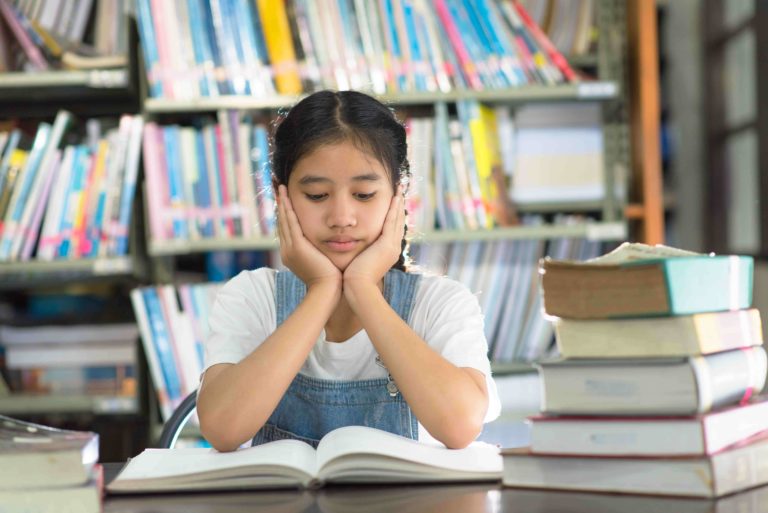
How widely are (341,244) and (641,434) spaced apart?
659 millimetres

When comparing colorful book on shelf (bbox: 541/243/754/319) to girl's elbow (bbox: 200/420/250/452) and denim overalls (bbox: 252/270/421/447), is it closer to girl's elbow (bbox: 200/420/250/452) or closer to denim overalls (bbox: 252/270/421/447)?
girl's elbow (bbox: 200/420/250/452)

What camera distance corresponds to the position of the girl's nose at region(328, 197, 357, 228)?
1.36 metres

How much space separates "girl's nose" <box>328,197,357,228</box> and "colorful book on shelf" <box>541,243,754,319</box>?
1.77 ft

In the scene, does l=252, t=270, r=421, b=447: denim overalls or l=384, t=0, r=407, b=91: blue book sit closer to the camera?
l=252, t=270, r=421, b=447: denim overalls

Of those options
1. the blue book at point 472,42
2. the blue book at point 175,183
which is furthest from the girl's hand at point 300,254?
the blue book at point 472,42

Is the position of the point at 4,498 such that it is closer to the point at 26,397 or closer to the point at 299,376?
the point at 299,376

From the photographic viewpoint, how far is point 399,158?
1.58 metres

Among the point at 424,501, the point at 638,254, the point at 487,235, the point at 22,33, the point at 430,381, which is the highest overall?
the point at 22,33

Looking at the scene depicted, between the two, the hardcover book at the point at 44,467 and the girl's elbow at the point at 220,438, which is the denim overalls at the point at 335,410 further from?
the hardcover book at the point at 44,467

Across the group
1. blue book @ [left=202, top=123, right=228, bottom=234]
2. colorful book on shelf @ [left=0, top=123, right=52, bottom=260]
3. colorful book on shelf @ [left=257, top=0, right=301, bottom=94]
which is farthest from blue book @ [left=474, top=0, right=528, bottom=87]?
colorful book on shelf @ [left=0, top=123, right=52, bottom=260]

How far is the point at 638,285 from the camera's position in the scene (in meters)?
0.80

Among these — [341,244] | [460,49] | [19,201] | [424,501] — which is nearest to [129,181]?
[19,201]

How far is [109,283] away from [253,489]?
75.4 inches

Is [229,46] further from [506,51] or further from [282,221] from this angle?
[282,221]
